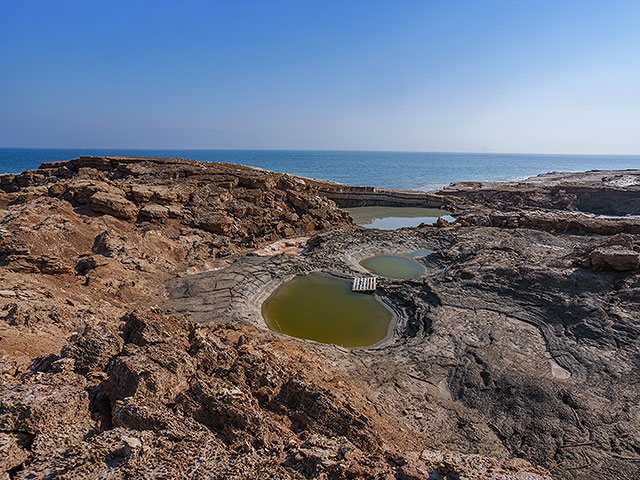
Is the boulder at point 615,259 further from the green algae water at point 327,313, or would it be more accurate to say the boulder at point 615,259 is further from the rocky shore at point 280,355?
the green algae water at point 327,313

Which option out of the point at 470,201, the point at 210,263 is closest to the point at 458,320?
the point at 210,263

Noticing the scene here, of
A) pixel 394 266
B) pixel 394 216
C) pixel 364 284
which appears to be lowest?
pixel 364 284

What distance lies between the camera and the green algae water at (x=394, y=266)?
46.9 ft

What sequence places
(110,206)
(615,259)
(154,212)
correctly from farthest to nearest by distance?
(154,212)
(110,206)
(615,259)

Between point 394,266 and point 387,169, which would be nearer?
point 394,266

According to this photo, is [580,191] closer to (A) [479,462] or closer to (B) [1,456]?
(A) [479,462]

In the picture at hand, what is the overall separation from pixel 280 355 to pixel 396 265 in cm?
997

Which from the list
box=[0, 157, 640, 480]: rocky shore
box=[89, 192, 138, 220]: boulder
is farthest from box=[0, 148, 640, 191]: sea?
box=[89, 192, 138, 220]: boulder

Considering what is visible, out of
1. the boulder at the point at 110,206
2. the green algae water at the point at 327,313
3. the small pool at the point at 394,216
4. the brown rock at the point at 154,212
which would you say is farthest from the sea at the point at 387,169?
the boulder at the point at 110,206

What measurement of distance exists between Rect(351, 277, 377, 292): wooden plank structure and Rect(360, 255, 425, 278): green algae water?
1.57 metres

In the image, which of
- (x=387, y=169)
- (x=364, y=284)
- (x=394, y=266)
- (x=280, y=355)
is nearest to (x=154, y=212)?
(x=364, y=284)

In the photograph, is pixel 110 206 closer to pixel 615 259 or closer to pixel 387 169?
pixel 615 259

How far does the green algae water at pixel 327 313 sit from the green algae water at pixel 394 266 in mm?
2307

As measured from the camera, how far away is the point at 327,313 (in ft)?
35.3
